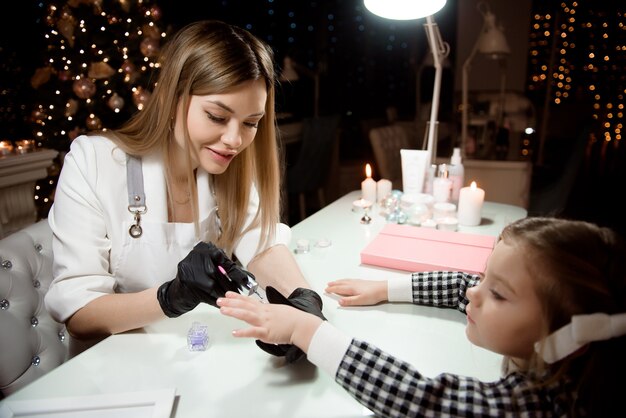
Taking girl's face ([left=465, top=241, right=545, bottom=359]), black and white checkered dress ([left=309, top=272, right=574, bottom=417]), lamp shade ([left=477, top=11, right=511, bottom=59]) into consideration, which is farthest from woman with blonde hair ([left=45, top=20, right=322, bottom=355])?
lamp shade ([left=477, top=11, right=511, bottom=59])

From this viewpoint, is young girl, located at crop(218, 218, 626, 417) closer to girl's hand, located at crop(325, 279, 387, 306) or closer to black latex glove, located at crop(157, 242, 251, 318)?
black latex glove, located at crop(157, 242, 251, 318)

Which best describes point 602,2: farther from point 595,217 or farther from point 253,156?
point 253,156

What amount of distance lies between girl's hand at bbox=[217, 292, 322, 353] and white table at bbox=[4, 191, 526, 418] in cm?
8

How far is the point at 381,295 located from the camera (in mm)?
962

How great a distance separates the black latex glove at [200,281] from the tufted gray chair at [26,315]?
329 mm

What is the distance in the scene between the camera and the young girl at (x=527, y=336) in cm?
53

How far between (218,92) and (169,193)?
29cm

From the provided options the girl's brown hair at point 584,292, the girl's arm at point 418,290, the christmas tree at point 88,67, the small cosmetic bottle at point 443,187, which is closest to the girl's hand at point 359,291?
the girl's arm at point 418,290

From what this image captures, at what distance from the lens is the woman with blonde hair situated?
2.95 feet

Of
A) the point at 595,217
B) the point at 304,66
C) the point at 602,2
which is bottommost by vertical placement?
the point at 595,217

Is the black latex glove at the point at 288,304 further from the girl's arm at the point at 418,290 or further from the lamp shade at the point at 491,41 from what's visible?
the lamp shade at the point at 491,41

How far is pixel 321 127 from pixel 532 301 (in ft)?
9.66

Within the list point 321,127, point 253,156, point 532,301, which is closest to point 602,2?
point 321,127

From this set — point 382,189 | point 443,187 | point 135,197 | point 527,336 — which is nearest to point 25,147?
point 135,197
